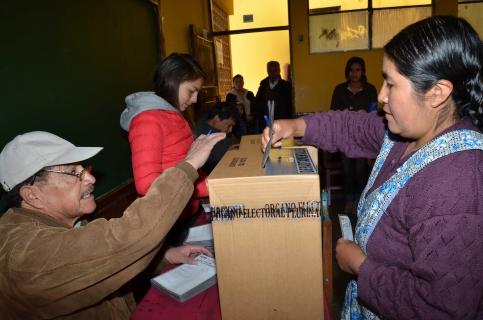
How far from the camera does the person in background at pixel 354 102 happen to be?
4137 mm

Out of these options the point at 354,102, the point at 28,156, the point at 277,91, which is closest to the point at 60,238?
A: the point at 28,156

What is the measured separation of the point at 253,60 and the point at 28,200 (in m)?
7.95

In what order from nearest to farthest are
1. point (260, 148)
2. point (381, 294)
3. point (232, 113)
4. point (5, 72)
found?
point (381, 294) < point (260, 148) < point (5, 72) < point (232, 113)

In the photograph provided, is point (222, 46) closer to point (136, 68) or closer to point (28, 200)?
point (136, 68)

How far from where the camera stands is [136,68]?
325 centimetres

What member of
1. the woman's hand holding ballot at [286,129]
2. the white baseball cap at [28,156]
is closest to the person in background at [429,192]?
the woman's hand holding ballot at [286,129]

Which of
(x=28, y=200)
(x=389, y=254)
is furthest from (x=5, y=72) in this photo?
(x=389, y=254)

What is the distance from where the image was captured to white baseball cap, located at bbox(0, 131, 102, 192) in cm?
108

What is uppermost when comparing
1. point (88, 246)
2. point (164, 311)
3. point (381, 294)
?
point (88, 246)

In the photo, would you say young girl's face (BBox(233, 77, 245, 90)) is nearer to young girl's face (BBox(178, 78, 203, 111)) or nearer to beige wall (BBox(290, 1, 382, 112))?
beige wall (BBox(290, 1, 382, 112))

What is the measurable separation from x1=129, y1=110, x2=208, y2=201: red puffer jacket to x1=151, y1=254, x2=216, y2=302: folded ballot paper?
1.51 ft

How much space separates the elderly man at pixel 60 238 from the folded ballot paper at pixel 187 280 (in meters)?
0.21

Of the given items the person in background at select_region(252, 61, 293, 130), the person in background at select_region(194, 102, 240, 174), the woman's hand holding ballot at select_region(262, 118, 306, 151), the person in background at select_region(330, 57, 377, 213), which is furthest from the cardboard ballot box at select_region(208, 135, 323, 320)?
the person in background at select_region(252, 61, 293, 130)

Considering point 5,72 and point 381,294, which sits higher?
point 5,72
